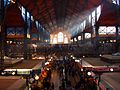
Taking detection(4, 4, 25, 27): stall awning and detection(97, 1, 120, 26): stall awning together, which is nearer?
detection(4, 4, 25, 27): stall awning

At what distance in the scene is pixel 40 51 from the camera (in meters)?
48.7

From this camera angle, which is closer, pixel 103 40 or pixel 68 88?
pixel 68 88

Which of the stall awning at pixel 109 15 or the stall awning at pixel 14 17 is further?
the stall awning at pixel 109 15

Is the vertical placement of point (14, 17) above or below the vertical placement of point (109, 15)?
below

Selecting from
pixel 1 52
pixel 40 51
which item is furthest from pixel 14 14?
pixel 1 52

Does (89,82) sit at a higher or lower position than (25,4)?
lower

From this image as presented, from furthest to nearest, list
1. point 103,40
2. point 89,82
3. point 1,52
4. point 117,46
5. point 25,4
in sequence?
point 25,4 → point 103,40 → point 117,46 → point 1,52 → point 89,82

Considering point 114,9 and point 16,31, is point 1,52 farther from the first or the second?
point 114,9

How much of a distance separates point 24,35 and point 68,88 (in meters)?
25.8

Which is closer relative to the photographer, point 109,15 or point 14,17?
point 14,17

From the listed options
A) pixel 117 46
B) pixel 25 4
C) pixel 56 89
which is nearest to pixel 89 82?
pixel 56 89

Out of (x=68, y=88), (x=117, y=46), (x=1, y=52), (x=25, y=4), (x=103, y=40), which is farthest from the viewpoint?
(x=25, y=4)

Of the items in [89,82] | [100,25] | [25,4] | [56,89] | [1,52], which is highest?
[25,4]

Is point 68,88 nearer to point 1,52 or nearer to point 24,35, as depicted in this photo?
point 1,52
